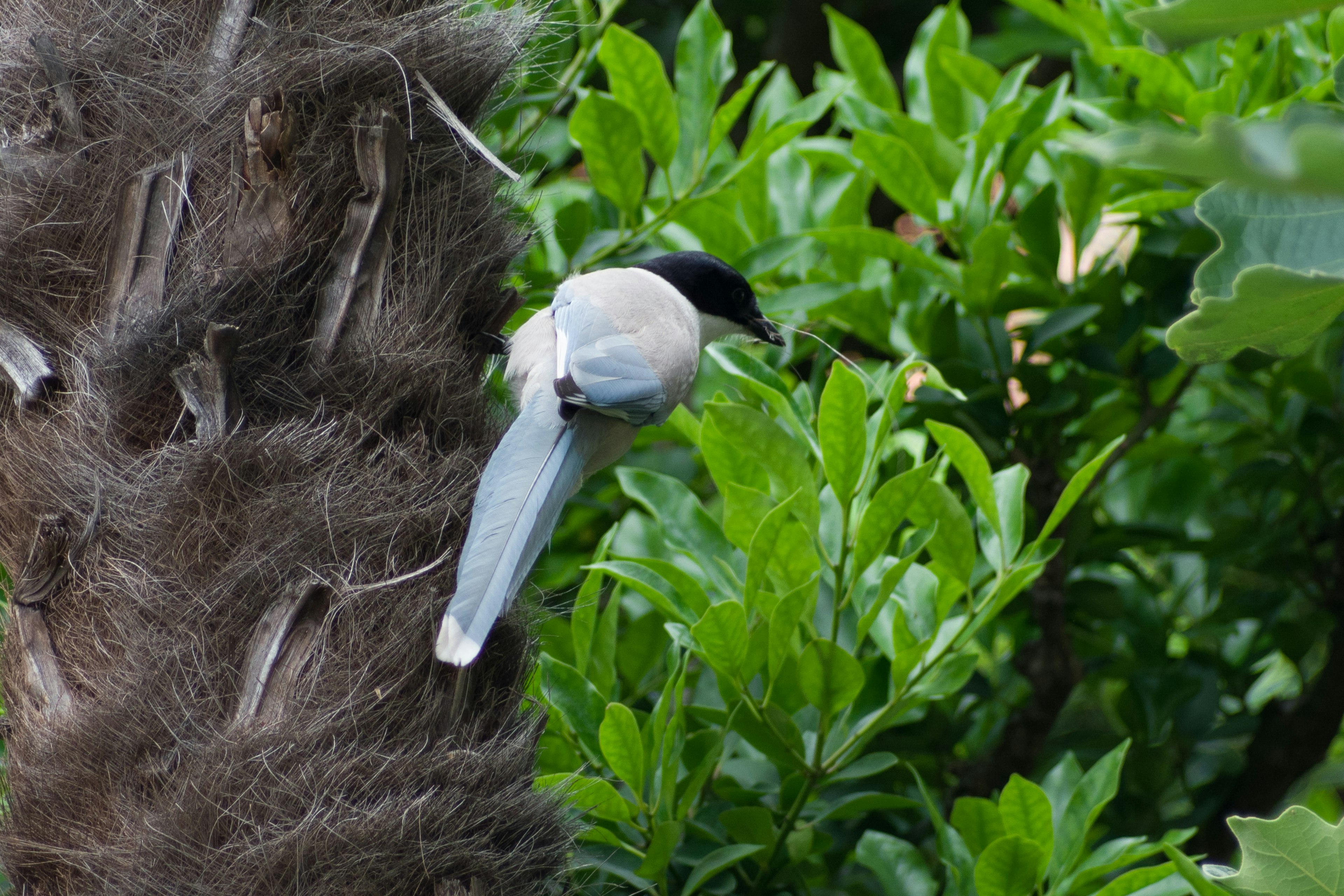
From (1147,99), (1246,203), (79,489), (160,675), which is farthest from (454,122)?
(1147,99)

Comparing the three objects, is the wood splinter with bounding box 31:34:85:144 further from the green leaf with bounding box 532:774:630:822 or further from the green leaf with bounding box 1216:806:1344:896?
the green leaf with bounding box 1216:806:1344:896

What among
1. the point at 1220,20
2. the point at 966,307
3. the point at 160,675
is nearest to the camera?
the point at 1220,20

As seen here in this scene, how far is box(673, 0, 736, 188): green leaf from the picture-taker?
212cm

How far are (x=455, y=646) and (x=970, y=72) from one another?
179 cm

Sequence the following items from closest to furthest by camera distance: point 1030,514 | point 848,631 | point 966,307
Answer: point 848,631 → point 966,307 → point 1030,514

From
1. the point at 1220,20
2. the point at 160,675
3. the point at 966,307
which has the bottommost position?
the point at 966,307

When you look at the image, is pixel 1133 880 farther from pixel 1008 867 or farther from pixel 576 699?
pixel 576 699

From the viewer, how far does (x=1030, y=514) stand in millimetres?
2350

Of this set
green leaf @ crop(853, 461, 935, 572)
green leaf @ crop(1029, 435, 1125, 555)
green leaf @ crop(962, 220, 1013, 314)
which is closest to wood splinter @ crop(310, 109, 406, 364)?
green leaf @ crop(853, 461, 935, 572)

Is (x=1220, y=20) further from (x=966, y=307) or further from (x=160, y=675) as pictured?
(x=966, y=307)

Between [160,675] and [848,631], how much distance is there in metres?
1.14

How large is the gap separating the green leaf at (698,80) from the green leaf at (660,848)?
1189 millimetres

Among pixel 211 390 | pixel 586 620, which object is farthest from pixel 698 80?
pixel 211 390

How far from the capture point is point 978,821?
163 cm
